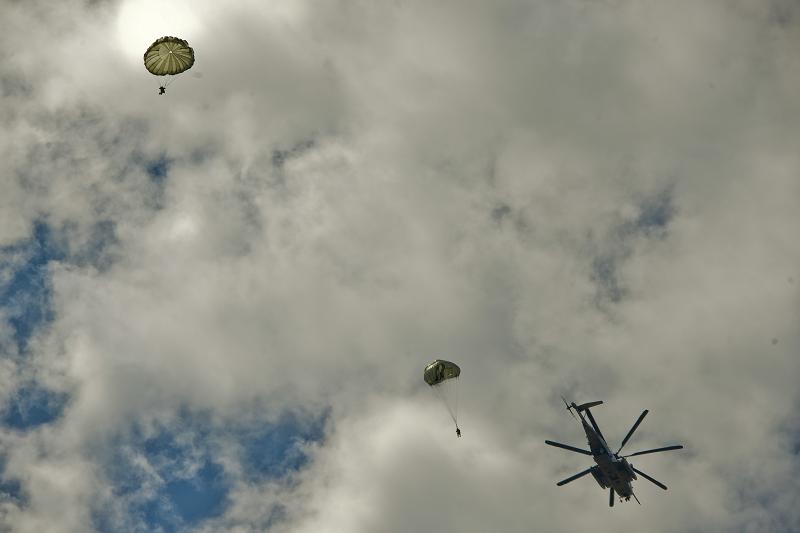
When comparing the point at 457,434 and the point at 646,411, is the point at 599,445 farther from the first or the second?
the point at 457,434

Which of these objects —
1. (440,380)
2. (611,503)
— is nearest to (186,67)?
(440,380)

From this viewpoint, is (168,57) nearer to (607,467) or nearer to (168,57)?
(168,57)

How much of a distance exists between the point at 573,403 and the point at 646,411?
7.38 metres

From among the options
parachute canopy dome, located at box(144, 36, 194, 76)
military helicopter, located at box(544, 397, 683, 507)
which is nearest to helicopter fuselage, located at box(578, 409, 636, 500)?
military helicopter, located at box(544, 397, 683, 507)

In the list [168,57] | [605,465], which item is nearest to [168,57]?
[168,57]

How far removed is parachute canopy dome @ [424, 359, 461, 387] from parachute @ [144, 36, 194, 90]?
3973cm

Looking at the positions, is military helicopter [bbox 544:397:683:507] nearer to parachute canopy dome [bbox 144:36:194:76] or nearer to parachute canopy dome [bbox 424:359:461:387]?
parachute canopy dome [bbox 424:359:461:387]

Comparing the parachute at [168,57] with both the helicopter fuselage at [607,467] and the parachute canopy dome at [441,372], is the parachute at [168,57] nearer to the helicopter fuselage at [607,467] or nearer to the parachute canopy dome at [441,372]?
the parachute canopy dome at [441,372]

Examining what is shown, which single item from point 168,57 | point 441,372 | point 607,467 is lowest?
point 607,467

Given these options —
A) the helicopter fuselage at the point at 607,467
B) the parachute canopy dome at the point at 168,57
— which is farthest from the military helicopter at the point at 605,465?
the parachute canopy dome at the point at 168,57

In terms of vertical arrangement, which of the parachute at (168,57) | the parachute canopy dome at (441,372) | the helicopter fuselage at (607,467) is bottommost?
the helicopter fuselage at (607,467)

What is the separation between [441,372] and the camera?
91250mm

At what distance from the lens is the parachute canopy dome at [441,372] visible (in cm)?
9088

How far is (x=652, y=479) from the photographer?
8812 centimetres
